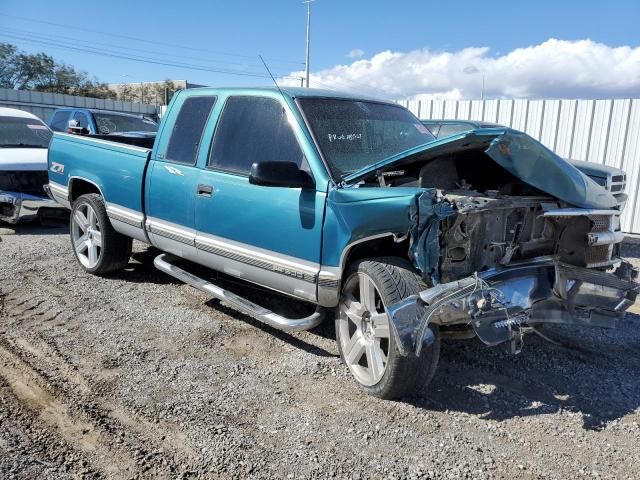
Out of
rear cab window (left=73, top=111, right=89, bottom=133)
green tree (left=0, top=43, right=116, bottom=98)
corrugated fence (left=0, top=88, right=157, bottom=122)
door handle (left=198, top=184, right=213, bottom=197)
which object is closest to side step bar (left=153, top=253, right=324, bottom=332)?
door handle (left=198, top=184, right=213, bottom=197)

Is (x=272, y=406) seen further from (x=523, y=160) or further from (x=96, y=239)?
(x=96, y=239)

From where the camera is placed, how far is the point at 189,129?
4.72 m

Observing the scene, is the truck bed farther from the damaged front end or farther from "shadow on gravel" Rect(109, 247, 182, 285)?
the damaged front end

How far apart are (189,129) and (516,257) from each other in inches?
116

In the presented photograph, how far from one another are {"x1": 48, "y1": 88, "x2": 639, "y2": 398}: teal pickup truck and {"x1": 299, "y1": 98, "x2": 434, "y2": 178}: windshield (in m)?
0.02

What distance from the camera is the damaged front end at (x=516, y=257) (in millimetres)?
2949

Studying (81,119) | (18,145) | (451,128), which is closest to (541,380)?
(451,128)

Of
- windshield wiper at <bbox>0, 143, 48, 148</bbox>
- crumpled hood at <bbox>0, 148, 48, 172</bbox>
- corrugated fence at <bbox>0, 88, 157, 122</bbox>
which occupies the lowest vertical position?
crumpled hood at <bbox>0, 148, 48, 172</bbox>

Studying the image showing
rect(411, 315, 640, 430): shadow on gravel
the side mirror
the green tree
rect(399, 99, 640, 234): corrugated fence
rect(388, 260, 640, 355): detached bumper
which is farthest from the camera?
the green tree

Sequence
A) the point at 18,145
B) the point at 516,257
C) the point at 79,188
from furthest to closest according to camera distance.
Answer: the point at 18,145 < the point at 79,188 < the point at 516,257

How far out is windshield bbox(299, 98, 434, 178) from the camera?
379 cm

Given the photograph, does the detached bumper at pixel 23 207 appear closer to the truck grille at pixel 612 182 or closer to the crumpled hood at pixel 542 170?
the crumpled hood at pixel 542 170

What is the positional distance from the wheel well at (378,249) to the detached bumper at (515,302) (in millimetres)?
535

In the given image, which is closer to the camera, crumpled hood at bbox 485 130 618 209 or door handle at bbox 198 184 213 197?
crumpled hood at bbox 485 130 618 209
